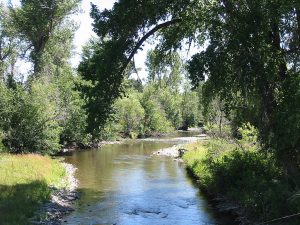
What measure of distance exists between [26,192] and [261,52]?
11859mm

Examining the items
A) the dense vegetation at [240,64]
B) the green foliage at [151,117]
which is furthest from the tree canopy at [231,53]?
the green foliage at [151,117]

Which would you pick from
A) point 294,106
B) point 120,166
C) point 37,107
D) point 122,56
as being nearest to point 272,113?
point 294,106

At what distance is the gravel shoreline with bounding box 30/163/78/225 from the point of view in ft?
54.1

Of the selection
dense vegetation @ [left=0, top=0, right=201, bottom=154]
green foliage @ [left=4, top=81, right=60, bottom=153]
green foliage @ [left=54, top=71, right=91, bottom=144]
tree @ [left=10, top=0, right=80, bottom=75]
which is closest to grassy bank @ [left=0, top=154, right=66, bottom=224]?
dense vegetation @ [left=0, top=0, right=201, bottom=154]

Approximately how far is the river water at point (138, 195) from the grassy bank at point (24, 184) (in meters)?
1.64

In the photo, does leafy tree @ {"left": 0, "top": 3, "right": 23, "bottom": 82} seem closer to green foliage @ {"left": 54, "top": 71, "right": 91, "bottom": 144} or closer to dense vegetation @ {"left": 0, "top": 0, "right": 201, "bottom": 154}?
dense vegetation @ {"left": 0, "top": 0, "right": 201, "bottom": 154}

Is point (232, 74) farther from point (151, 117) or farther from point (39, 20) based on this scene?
point (151, 117)

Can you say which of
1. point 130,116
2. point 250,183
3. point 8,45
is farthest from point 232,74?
point 130,116

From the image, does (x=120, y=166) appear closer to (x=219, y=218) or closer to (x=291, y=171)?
(x=219, y=218)

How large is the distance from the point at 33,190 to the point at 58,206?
1.71 meters

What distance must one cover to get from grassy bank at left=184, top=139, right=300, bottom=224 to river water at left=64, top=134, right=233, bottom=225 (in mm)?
1049

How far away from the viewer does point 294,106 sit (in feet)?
47.2

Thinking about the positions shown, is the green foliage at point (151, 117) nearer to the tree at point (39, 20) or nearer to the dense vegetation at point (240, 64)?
the tree at point (39, 20)

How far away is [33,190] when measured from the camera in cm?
1988
